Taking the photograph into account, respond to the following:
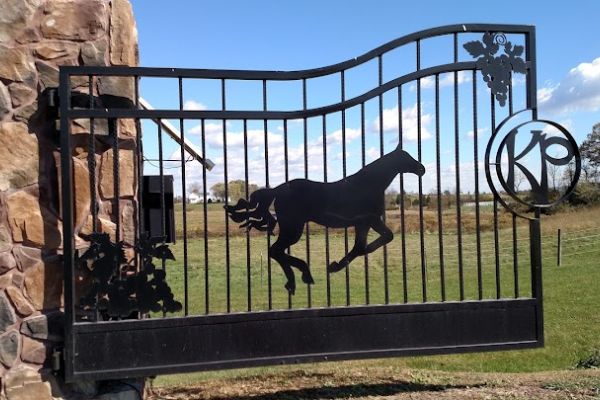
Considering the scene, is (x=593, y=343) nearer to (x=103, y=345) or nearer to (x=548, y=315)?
(x=548, y=315)

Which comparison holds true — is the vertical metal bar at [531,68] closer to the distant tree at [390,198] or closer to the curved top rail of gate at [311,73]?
the curved top rail of gate at [311,73]

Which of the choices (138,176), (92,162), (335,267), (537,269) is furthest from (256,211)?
(537,269)

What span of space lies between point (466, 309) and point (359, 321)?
2.64 feet

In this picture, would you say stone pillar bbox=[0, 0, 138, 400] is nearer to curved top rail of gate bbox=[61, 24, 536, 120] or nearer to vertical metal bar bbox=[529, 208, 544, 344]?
curved top rail of gate bbox=[61, 24, 536, 120]

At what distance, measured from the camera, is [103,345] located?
12.2 ft

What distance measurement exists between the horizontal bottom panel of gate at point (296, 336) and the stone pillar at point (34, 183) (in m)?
0.24

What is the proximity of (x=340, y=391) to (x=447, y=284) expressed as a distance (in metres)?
9.94

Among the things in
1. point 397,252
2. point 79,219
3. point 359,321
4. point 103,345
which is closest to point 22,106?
point 79,219

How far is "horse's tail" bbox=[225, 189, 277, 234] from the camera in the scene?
12.9 ft

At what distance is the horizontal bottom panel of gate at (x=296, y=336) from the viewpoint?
3730 millimetres

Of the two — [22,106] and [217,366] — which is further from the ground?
[22,106]

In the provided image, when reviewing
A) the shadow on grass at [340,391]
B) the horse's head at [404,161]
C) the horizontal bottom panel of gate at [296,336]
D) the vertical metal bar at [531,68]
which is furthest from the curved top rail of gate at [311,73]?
the shadow on grass at [340,391]

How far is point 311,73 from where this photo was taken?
12.9 feet

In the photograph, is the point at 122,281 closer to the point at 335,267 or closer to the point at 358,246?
the point at 335,267
